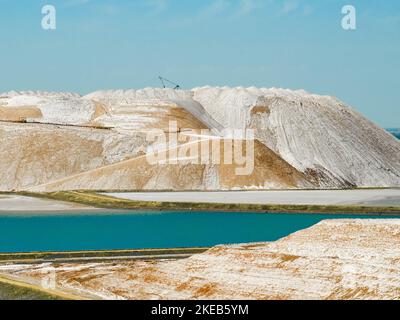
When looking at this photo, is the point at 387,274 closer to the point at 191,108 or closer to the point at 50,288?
the point at 50,288

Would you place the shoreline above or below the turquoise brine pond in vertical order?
above

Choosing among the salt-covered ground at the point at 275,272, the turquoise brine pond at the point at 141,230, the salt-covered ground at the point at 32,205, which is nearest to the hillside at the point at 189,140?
the salt-covered ground at the point at 32,205

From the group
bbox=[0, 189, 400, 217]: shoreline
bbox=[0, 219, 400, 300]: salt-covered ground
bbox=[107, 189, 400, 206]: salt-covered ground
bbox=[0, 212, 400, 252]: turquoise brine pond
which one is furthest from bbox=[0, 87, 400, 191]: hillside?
bbox=[0, 219, 400, 300]: salt-covered ground

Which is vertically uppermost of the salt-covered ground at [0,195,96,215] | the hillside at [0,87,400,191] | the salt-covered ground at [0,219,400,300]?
the hillside at [0,87,400,191]

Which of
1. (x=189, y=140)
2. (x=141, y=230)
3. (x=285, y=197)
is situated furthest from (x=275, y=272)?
(x=189, y=140)

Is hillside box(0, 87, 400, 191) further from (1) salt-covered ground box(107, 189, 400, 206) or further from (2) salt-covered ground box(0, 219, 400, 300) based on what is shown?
(2) salt-covered ground box(0, 219, 400, 300)
